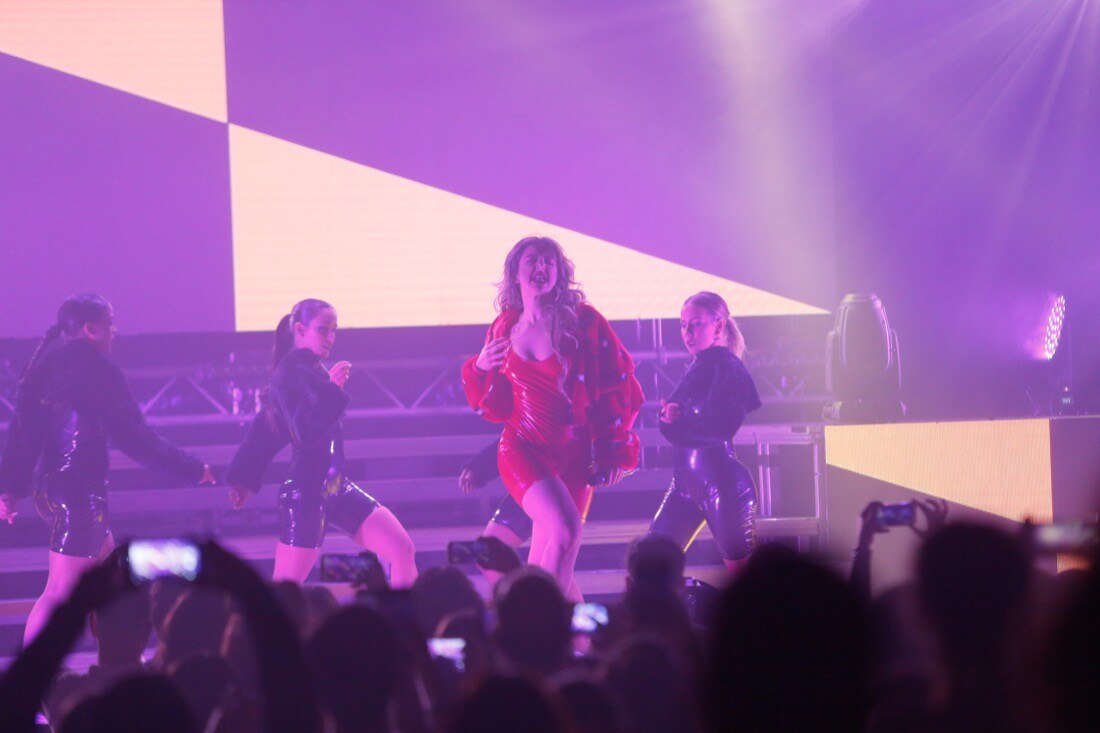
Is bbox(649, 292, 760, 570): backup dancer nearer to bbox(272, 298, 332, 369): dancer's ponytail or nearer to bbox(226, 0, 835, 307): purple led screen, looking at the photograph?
bbox(272, 298, 332, 369): dancer's ponytail

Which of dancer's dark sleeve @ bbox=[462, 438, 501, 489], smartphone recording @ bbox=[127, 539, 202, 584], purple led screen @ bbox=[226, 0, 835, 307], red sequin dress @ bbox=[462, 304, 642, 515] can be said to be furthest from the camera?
purple led screen @ bbox=[226, 0, 835, 307]

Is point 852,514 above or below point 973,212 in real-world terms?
below

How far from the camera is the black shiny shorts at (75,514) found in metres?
5.71

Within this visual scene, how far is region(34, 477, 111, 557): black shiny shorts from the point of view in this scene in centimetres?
571

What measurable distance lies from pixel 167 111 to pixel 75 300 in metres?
2.79

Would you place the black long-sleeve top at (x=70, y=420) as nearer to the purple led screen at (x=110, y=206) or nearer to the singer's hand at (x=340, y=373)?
the singer's hand at (x=340, y=373)

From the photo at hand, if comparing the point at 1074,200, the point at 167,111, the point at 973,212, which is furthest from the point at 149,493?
the point at 1074,200

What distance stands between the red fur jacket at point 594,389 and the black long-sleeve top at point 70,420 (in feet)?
5.77

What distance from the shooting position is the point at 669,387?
8.68 metres

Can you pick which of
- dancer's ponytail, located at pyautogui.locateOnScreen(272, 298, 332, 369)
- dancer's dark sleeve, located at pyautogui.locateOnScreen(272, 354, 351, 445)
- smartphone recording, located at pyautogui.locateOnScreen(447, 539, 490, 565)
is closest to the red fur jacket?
dancer's dark sleeve, located at pyautogui.locateOnScreen(272, 354, 351, 445)

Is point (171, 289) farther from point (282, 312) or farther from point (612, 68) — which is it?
point (612, 68)

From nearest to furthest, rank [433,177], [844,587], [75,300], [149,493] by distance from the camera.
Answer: [844,587], [75,300], [149,493], [433,177]

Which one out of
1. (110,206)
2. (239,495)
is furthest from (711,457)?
Result: (110,206)

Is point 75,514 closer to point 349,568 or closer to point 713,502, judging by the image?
point 713,502
